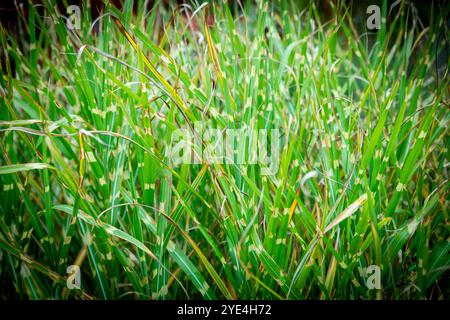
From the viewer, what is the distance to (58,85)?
107 centimetres

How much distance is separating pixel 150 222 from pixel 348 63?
0.64 meters

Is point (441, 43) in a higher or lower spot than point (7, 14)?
lower

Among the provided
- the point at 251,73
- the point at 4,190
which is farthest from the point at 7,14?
the point at 251,73

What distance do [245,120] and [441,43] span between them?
67cm

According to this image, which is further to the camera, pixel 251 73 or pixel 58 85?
pixel 58 85
